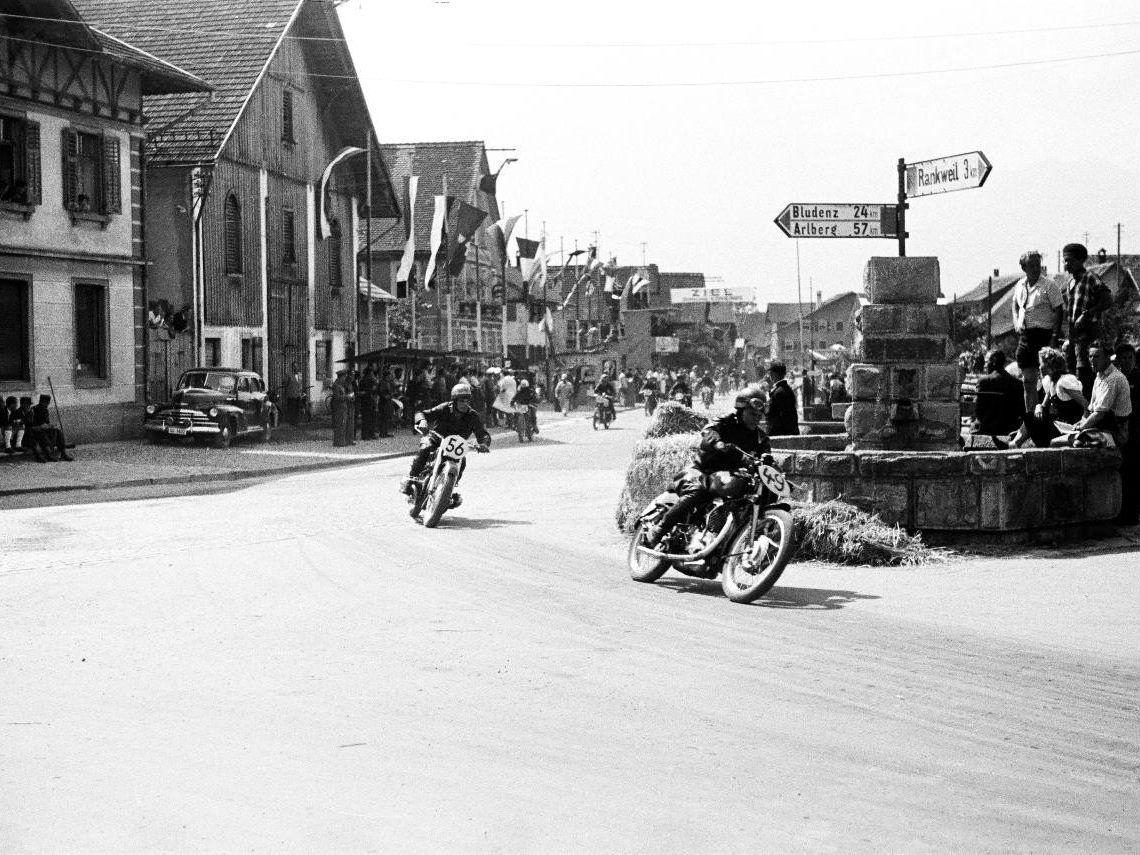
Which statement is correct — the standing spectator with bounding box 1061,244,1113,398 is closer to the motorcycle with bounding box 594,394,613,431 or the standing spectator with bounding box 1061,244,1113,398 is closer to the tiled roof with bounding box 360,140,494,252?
the motorcycle with bounding box 594,394,613,431

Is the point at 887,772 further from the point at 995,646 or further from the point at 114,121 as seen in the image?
the point at 114,121

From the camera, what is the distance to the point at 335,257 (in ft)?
151

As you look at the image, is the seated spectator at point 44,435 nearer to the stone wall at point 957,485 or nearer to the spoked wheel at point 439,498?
the spoked wheel at point 439,498

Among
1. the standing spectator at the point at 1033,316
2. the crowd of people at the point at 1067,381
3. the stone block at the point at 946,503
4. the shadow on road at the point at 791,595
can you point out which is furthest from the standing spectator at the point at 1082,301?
the shadow on road at the point at 791,595

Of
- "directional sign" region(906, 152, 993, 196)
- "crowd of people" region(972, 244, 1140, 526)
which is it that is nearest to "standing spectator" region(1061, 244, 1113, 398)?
"crowd of people" region(972, 244, 1140, 526)

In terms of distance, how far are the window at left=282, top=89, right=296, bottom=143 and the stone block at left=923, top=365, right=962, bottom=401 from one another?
30.5 meters

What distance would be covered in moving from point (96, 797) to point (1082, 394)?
10544mm

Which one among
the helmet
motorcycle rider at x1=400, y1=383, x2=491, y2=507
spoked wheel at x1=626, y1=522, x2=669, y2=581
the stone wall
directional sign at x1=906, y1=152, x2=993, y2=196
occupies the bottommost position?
spoked wheel at x1=626, y1=522, x2=669, y2=581

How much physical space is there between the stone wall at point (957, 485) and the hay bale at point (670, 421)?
4006 mm

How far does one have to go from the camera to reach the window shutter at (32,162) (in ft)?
91.5

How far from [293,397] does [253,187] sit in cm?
566

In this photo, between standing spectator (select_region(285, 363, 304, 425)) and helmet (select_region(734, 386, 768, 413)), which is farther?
standing spectator (select_region(285, 363, 304, 425))

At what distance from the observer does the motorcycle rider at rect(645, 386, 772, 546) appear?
10875 mm

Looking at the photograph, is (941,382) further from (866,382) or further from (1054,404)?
(1054,404)
